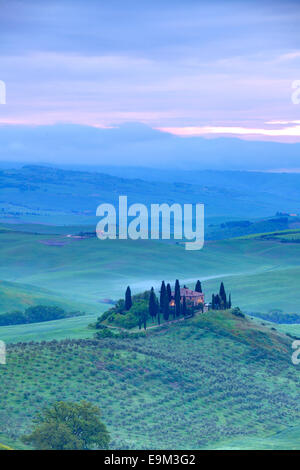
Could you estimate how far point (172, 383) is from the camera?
→ 9006 centimetres

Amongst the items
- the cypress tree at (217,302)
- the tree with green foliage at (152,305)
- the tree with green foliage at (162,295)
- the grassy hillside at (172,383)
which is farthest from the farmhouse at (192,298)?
the tree with green foliage at (152,305)

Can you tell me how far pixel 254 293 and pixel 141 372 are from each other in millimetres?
95313

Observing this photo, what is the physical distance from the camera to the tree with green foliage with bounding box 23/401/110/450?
6266 cm

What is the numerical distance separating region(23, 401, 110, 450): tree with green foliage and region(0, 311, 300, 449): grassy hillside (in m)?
1.89

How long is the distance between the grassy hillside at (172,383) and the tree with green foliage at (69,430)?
1886 mm

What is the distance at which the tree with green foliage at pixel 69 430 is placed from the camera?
62656mm

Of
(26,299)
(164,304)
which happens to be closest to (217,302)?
(164,304)

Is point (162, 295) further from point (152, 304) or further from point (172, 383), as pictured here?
point (172, 383)

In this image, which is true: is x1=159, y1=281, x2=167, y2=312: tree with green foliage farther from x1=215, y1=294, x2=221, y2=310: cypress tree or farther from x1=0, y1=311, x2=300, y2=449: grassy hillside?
x1=215, y1=294, x2=221, y2=310: cypress tree

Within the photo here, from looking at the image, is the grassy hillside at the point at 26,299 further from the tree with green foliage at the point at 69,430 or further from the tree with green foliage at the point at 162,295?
the tree with green foliage at the point at 69,430

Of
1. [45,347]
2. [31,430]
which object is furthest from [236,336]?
[31,430]

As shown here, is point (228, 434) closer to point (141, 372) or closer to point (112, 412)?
point (112, 412)

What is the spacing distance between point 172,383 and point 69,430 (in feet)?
89.5
